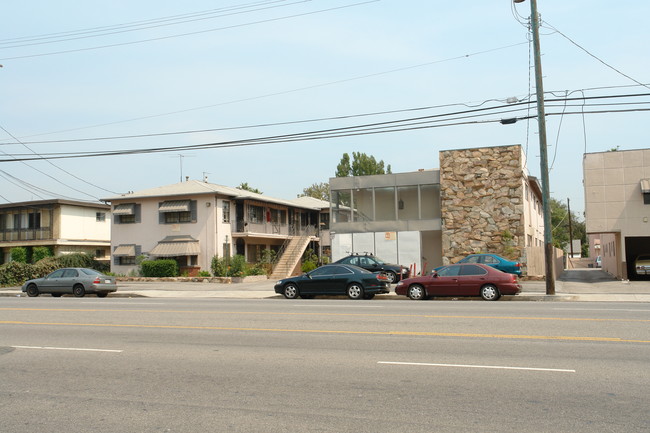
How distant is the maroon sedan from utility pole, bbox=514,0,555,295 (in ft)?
6.02

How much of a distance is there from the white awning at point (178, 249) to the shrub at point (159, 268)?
1.14m

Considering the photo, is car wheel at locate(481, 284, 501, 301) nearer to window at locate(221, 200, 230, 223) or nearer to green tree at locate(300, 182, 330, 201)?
window at locate(221, 200, 230, 223)

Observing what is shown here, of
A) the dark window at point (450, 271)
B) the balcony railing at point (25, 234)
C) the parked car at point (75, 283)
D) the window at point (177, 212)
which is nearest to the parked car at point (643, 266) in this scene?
the dark window at point (450, 271)

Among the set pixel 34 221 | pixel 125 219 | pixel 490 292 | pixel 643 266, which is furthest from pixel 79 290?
pixel 643 266

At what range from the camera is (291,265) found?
136 feet

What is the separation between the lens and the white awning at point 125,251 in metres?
41.0

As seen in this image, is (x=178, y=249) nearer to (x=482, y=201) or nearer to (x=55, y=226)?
(x=55, y=226)

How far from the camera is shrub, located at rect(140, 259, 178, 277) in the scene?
37.7 metres

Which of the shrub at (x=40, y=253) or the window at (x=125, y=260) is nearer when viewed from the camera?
the window at (x=125, y=260)

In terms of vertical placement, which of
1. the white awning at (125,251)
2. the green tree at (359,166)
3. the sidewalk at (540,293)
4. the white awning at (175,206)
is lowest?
the sidewalk at (540,293)

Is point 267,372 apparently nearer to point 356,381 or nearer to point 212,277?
point 356,381

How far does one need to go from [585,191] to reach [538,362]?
23.5 metres

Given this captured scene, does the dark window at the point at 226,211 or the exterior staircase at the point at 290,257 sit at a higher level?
the dark window at the point at 226,211

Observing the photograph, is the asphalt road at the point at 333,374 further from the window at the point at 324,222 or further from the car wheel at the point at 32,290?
the window at the point at 324,222
